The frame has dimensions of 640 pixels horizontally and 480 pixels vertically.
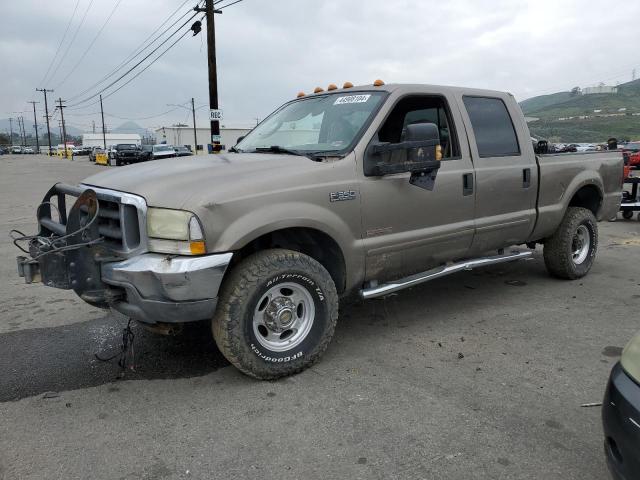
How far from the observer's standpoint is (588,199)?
6.15 meters

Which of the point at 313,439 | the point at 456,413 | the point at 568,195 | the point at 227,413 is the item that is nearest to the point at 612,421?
the point at 456,413

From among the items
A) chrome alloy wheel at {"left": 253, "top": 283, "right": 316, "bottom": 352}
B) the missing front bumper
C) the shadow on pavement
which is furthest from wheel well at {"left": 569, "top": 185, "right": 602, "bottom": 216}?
the missing front bumper

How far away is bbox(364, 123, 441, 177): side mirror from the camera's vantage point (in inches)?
146

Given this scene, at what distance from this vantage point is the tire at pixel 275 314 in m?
3.24

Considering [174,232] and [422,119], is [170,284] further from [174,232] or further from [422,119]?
[422,119]

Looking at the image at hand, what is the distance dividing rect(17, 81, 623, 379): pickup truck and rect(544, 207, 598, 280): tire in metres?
0.60

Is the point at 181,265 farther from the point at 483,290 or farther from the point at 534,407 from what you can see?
the point at 483,290

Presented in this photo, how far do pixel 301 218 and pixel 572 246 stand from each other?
154 inches

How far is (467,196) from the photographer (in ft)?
14.7

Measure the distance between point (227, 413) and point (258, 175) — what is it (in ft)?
4.84

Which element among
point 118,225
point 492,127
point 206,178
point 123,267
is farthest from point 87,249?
point 492,127

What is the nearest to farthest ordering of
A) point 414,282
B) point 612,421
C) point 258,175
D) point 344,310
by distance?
1. point 612,421
2. point 258,175
3. point 414,282
4. point 344,310

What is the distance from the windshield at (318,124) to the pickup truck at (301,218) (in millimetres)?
16

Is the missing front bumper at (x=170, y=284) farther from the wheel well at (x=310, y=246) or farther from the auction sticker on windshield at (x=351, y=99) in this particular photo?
the auction sticker on windshield at (x=351, y=99)
